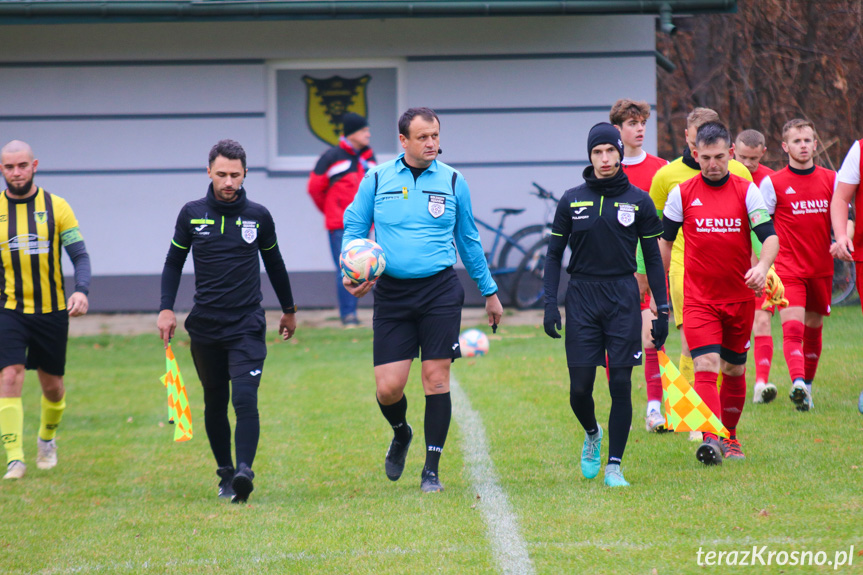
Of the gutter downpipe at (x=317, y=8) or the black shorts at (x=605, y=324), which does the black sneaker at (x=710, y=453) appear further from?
the gutter downpipe at (x=317, y=8)

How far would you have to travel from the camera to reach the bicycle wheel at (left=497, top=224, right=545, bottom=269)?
13539mm

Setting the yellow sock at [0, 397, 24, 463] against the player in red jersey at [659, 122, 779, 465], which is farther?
the yellow sock at [0, 397, 24, 463]

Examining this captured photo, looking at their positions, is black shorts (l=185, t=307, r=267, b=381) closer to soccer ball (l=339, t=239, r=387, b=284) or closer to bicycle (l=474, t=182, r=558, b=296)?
soccer ball (l=339, t=239, r=387, b=284)

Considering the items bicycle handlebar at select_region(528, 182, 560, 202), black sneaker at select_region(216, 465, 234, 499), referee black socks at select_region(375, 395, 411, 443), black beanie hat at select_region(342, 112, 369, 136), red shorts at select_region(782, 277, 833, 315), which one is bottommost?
black sneaker at select_region(216, 465, 234, 499)

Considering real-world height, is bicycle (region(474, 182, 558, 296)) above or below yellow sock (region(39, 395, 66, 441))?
above

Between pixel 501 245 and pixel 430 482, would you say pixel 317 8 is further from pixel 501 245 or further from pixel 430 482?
pixel 430 482

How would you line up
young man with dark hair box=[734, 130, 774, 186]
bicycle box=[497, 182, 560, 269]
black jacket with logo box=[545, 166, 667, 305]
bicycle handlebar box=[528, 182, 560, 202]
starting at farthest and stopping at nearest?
bicycle box=[497, 182, 560, 269], bicycle handlebar box=[528, 182, 560, 202], young man with dark hair box=[734, 130, 774, 186], black jacket with logo box=[545, 166, 667, 305]

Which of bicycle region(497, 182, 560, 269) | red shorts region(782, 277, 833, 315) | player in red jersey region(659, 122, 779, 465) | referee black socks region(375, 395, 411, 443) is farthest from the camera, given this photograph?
bicycle region(497, 182, 560, 269)

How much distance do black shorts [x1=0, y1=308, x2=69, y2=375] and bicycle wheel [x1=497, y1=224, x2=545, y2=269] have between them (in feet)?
24.8

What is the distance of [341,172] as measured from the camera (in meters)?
12.1

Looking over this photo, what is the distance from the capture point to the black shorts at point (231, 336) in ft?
19.3

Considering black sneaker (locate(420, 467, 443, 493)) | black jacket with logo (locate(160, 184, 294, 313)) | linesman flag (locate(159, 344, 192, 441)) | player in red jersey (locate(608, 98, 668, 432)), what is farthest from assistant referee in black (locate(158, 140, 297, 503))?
player in red jersey (locate(608, 98, 668, 432))

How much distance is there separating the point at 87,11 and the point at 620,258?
368 inches

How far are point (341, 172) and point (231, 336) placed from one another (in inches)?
255
